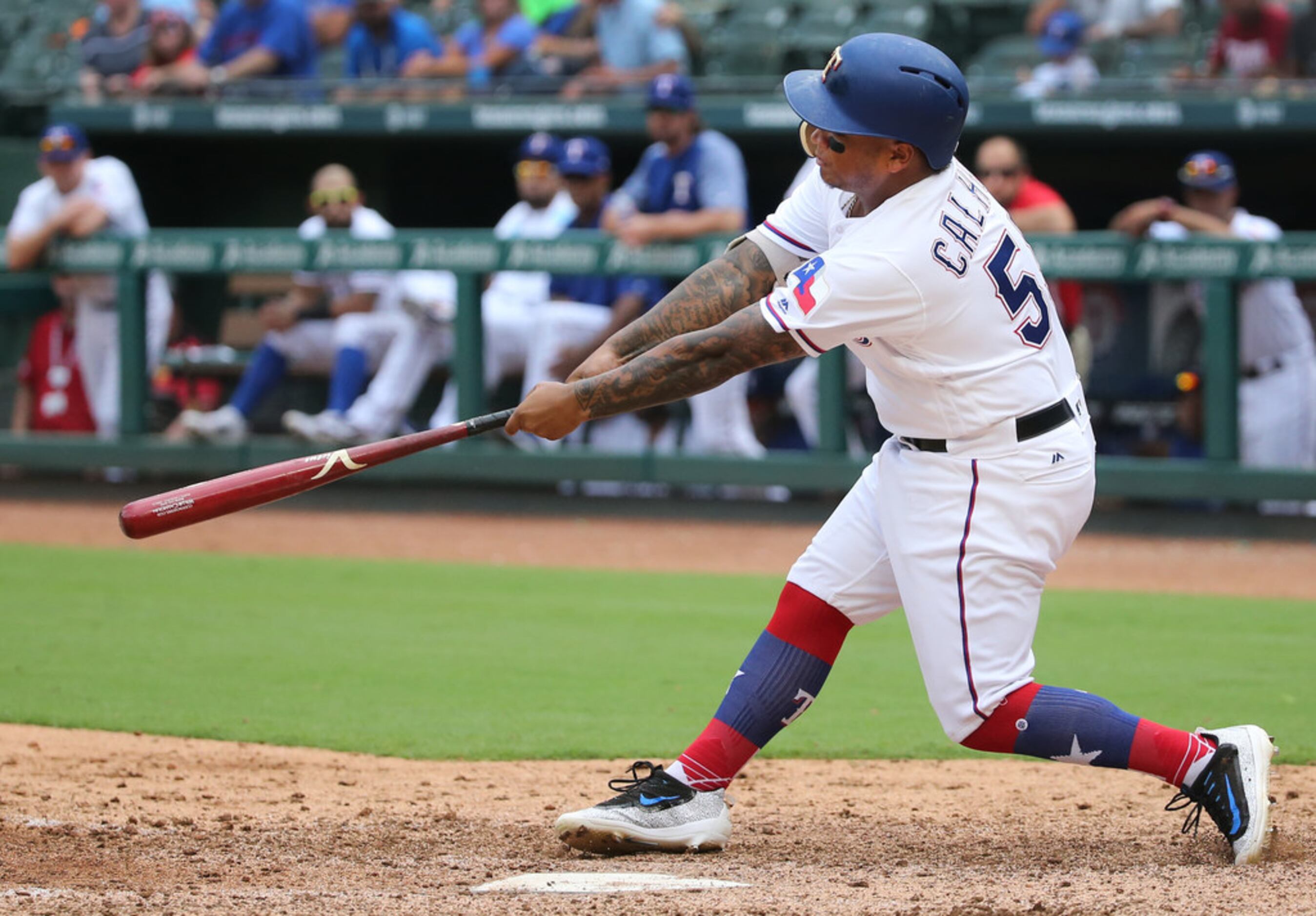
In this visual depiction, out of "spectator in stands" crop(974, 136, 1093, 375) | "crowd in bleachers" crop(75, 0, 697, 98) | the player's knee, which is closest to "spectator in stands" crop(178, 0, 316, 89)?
"crowd in bleachers" crop(75, 0, 697, 98)

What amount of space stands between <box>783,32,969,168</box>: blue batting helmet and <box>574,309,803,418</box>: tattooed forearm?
0.37 metres

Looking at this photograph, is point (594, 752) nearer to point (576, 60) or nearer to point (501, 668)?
point (501, 668)

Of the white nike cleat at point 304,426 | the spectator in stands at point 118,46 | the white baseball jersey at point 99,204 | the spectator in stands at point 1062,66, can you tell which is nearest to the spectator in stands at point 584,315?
the white nike cleat at point 304,426

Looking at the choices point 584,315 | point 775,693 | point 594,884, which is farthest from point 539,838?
point 584,315

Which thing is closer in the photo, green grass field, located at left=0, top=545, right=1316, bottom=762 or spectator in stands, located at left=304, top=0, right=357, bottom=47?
green grass field, located at left=0, top=545, right=1316, bottom=762

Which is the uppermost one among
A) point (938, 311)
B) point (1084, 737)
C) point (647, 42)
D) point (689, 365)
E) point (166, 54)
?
point (647, 42)

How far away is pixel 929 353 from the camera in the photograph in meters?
2.94

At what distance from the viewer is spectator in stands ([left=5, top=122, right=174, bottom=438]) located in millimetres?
8438

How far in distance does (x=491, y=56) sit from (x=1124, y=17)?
11.7ft

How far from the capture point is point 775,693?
3.31 metres

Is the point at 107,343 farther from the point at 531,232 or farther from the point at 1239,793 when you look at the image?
the point at 1239,793

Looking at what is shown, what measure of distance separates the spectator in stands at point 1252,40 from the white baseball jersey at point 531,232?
335 centimetres

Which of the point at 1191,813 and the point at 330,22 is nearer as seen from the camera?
the point at 1191,813

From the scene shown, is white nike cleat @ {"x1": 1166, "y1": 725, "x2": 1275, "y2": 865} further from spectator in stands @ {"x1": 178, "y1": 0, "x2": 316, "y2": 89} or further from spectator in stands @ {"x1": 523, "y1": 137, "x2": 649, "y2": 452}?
spectator in stands @ {"x1": 178, "y1": 0, "x2": 316, "y2": 89}
